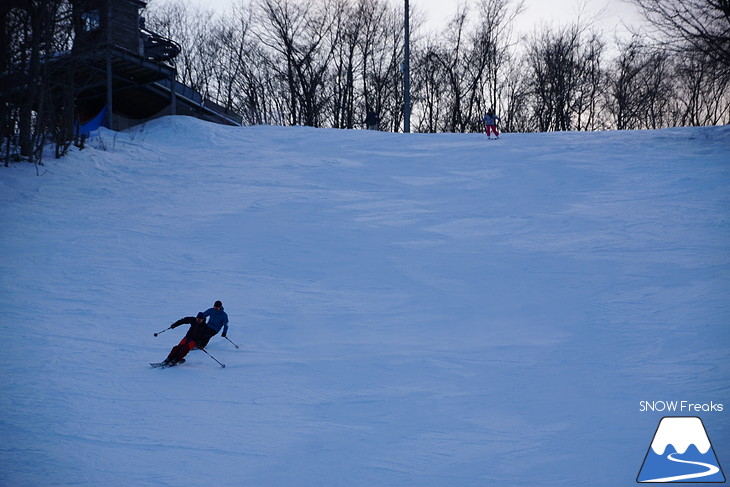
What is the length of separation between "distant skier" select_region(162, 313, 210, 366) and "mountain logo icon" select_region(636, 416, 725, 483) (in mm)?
6564

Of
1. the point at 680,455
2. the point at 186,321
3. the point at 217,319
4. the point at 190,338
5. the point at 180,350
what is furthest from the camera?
the point at 217,319

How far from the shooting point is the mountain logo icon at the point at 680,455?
6.52 meters

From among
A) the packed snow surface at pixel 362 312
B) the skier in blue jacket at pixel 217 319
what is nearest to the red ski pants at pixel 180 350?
the packed snow surface at pixel 362 312

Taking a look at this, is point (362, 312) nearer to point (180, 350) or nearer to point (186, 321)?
point (186, 321)

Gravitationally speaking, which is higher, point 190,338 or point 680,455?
point 190,338

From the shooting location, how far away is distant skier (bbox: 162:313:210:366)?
9422mm

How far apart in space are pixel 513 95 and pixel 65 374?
40998 mm

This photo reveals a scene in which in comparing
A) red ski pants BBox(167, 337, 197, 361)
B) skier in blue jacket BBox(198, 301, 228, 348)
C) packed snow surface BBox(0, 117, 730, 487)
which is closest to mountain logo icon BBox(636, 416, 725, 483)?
packed snow surface BBox(0, 117, 730, 487)

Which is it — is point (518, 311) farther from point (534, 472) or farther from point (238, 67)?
point (238, 67)

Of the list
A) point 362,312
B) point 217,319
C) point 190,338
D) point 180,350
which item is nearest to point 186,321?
point 190,338

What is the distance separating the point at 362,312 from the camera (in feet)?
38.4

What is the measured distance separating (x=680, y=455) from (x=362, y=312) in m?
6.07

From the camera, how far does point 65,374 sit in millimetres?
8688

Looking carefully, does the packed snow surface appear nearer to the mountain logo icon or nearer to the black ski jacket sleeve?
the mountain logo icon
